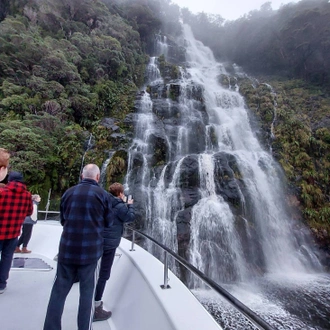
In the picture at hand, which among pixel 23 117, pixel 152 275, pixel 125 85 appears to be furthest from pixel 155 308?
pixel 125 85

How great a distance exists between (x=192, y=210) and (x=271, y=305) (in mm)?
4142

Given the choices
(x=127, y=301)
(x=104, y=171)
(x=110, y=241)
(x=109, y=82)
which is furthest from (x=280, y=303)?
(x=109, y=82)

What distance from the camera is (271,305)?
5605mm

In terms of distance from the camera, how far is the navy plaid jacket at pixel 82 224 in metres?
1.66

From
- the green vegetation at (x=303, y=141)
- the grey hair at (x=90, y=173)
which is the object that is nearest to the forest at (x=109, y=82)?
the green vegetation at (x=303, y=141)

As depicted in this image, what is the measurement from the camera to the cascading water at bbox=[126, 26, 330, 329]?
5.99m

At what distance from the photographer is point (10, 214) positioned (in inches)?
92.9

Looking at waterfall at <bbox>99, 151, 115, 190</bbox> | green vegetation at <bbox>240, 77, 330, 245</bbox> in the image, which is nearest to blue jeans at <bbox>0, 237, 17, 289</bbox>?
waterfall at <bbox>99, 151, 115, 190</bbox>

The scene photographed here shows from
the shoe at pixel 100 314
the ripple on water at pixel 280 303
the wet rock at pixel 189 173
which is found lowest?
the ripple on water at pixel 280 303

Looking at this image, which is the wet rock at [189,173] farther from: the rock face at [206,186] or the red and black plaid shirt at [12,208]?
the red and black plaid shirt at [12,208]

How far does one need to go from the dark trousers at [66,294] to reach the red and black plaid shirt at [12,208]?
45.2 inches

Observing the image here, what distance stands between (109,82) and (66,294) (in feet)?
63.7

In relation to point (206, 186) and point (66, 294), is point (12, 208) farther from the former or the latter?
point (206, 186)

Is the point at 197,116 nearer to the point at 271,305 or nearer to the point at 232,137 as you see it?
the point at 232,137
